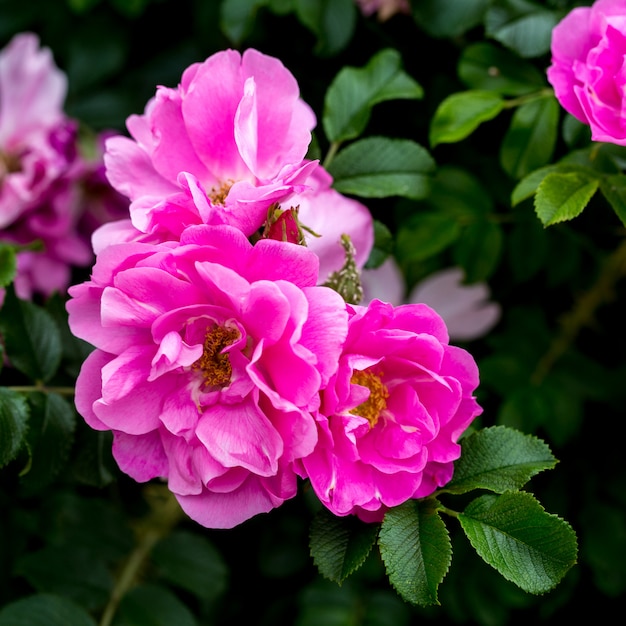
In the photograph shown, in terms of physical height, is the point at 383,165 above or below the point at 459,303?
above

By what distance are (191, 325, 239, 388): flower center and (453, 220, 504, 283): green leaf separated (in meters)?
0.44

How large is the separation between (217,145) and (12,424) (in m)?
0.31

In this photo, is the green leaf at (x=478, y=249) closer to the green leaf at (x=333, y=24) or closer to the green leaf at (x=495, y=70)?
the green leaf at (x=495, y=70)

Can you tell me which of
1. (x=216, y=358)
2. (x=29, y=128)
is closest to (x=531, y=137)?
(x=216, y=358)

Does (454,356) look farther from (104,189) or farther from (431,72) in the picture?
(104,189)

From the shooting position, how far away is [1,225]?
1.09 m

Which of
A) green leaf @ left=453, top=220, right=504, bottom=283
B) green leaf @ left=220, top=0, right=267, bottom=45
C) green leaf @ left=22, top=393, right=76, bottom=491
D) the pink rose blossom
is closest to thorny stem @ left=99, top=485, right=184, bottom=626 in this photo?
green leaf @ left=22, top=393, right=76, bottom=491

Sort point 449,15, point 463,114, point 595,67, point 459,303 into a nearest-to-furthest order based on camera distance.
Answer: point 595,67 → point 463,114 → point 449,15 → point 459,303

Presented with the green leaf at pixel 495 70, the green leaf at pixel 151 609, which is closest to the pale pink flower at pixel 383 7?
the green leaf at pixel 495 70

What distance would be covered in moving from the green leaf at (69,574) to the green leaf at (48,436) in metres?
0.21

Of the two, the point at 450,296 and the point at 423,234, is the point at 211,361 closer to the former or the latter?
the point at 423,234

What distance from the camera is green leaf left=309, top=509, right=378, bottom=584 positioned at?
612mm

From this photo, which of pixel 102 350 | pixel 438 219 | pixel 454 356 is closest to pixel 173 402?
pixel 102 350

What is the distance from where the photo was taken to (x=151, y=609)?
36.0 inches
